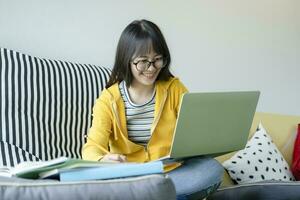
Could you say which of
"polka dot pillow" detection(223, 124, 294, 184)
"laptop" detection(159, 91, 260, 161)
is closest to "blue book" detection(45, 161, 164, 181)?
"laptop" detection(159, 91, 260, 161)

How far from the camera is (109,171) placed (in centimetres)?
89

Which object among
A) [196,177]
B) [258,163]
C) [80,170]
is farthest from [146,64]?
[258,163]

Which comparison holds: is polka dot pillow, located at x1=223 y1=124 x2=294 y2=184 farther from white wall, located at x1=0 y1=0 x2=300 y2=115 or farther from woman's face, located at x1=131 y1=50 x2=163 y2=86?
woman's face, located at x1=131 y1=50 x2=163 y2=86

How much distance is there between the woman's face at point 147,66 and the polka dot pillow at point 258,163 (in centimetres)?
69

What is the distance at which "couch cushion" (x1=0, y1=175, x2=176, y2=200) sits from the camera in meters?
0.77

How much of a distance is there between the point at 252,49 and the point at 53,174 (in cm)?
173

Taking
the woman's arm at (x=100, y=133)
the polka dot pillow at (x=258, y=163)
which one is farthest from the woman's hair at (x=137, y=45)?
the polka dot pillow at (x=258, y=163)

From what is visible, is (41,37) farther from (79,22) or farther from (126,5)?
(126,5)

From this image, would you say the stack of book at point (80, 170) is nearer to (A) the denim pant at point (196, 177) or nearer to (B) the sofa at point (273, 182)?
(A) the denim pant at point (196, 177)

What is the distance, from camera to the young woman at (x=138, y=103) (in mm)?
1438

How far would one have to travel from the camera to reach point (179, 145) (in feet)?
3.83

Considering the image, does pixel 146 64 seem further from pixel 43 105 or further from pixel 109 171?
pixel 109 171

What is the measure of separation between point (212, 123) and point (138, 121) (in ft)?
1.17

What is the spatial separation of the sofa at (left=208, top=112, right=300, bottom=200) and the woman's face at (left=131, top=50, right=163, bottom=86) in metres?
0.49
